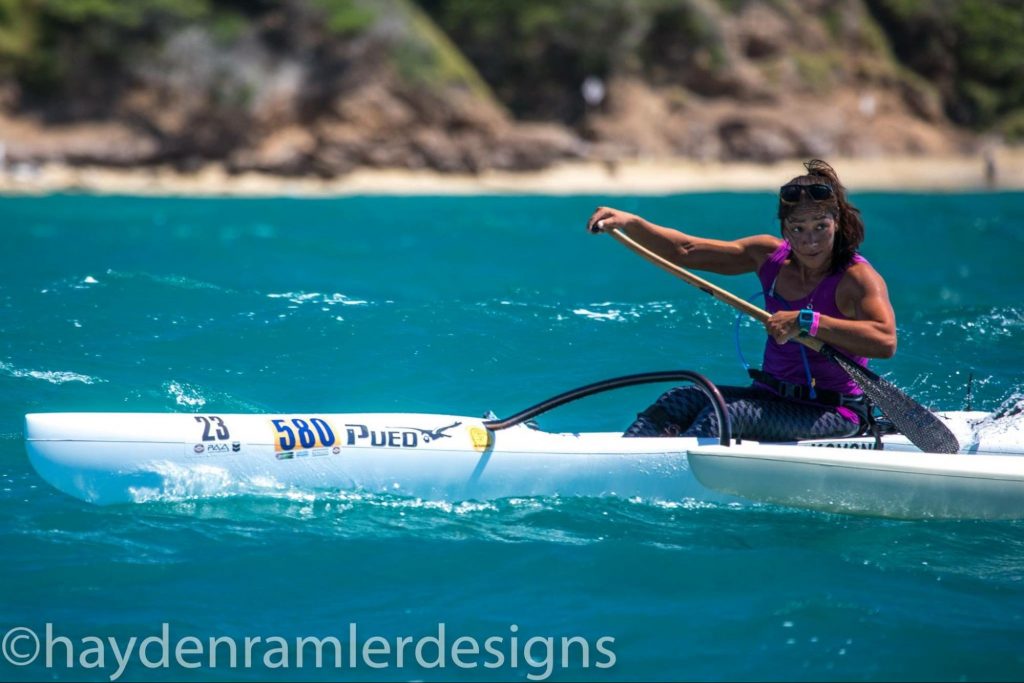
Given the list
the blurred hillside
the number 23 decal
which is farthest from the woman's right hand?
the blurred hillside

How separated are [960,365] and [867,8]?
2784cm

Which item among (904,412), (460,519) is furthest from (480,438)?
(904,412)

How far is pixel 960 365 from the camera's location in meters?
7.88

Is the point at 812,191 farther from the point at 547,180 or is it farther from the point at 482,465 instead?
the point at 547,180

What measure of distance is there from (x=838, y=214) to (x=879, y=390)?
0.78 meters

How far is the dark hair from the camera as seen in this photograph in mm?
4680

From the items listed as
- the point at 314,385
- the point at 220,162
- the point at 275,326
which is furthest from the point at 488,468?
the point at 220,162

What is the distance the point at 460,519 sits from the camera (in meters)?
4.85

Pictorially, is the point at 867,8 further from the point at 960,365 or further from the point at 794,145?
the point at 960,365

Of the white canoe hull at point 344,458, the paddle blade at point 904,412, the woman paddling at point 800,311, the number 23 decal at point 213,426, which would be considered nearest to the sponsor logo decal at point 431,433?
the white canoe hull at point 344,458

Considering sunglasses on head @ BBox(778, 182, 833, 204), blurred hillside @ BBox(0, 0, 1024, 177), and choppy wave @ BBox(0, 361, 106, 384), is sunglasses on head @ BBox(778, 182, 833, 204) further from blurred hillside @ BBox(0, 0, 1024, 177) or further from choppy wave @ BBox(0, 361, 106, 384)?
blurred hillside @ BBox(0, 0, 1024, 177)

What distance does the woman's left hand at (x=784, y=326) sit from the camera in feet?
15.1

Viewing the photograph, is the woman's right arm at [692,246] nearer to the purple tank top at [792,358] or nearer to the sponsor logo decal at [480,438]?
the purple tank top at [792,358]

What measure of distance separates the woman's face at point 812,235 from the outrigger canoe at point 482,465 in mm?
843
